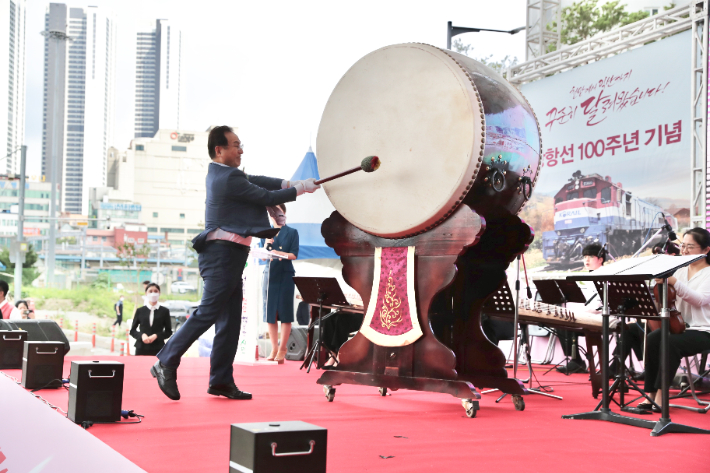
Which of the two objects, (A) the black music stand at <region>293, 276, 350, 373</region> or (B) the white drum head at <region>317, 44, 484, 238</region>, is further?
(A) the black music stand at <region>293, 276, 350, 373</region>

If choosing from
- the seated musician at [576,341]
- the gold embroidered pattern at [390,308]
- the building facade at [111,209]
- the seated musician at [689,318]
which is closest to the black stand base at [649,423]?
the seated musician at [689,318]

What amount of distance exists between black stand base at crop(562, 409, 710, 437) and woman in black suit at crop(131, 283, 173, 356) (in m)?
4.58

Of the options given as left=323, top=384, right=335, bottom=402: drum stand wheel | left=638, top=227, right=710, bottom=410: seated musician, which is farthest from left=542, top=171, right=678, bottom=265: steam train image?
left=323, top=384, right=335, bottom=402: drum stand wheel

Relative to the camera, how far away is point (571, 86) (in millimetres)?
9609

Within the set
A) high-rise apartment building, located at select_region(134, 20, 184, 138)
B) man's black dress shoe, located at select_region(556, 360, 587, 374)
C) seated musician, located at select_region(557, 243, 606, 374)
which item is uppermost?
high-rise apartment building, located at select_region(134, 20, 184, 138)

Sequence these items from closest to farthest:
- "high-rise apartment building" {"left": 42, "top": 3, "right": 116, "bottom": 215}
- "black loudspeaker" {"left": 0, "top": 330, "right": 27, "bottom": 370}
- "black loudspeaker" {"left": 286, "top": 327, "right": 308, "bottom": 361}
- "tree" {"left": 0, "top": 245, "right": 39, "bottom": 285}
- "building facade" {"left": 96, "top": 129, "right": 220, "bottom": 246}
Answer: "black loudspeaker" {"left": 0, "top": 330, "right": 27, "bottom": 370} < "black loudspeaker" {"left": 286, "top": 327, "right": 308, "bottom": 361} < "tree" {"left": 0, "top": 245, "right": 39, "bottom": 285} < "building facade" {"left": 96, "top": 129, "right": 220, "bottom": 246} < "high-rise apartment building" {"left": 42, "top": 3, "right": 116, "bottom": 215}

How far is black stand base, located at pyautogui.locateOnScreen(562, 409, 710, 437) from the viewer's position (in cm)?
306

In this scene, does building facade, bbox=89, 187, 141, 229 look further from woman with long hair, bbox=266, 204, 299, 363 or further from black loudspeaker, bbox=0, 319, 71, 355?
black loudspeaker, bbox=0, 319, 71, 355

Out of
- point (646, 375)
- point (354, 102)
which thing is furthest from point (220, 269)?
point (646, 375)

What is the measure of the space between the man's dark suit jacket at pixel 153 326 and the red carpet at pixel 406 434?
7.82 feet

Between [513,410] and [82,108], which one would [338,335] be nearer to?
[513,410]

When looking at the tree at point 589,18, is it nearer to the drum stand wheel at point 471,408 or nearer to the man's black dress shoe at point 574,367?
the man's black dress shoe at point 574,367

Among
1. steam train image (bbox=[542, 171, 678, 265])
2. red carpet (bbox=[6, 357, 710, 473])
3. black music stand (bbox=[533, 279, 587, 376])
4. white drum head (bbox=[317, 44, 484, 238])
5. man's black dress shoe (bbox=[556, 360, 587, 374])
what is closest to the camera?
red carpet (bbox=[6, 357, 710, 473])

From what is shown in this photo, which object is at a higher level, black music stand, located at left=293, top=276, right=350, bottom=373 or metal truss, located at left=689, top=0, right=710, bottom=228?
metal truss, located at left=689, top=0, right=710, bottom=228
